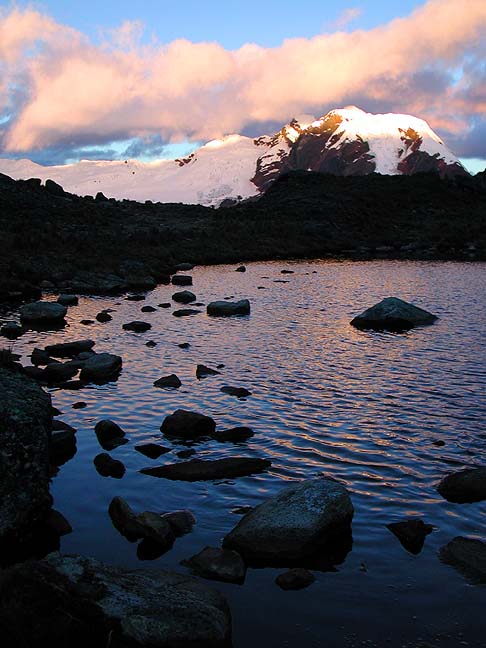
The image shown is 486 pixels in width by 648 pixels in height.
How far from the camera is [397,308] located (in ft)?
101

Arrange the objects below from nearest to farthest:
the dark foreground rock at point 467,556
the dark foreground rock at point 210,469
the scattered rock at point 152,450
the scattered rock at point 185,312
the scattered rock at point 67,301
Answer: the dark foreground rock at point 467,556 → the dark foreground rock at point 210,469 → the scattered rock at point 152,450 → the scattered rock at point 185,312 → the scattered rock at point 67,301

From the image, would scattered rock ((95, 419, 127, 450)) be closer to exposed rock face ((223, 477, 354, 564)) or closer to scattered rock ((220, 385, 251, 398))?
scattered rock ((220, 385, 251, 398))

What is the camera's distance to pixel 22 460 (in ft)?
35.7

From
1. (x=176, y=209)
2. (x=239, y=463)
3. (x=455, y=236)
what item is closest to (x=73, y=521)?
(x=239, y=463)

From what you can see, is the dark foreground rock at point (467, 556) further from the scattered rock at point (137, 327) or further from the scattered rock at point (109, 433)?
the scattered rock at point (137, 327)

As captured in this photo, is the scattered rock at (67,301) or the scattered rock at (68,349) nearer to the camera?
the scattered rock at (68,349)

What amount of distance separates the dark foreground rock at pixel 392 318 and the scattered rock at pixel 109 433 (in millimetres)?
16922

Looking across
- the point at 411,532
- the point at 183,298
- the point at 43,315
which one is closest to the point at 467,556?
the point at 411,532

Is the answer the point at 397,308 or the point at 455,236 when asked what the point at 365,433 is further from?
the point at 455,236

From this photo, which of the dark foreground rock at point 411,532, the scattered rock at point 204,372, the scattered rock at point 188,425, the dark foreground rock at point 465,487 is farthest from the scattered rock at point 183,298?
the dark foreground rock at point 411,532

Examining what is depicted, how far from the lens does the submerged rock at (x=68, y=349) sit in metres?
25.4

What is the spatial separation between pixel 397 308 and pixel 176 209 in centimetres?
8920

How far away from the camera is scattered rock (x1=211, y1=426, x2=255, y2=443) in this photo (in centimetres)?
1580

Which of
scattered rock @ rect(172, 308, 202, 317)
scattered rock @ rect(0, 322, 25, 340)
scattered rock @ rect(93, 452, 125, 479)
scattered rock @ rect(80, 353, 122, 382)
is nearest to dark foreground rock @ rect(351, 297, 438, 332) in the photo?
scattered rock @ rect(172, 308, 202, 317)
